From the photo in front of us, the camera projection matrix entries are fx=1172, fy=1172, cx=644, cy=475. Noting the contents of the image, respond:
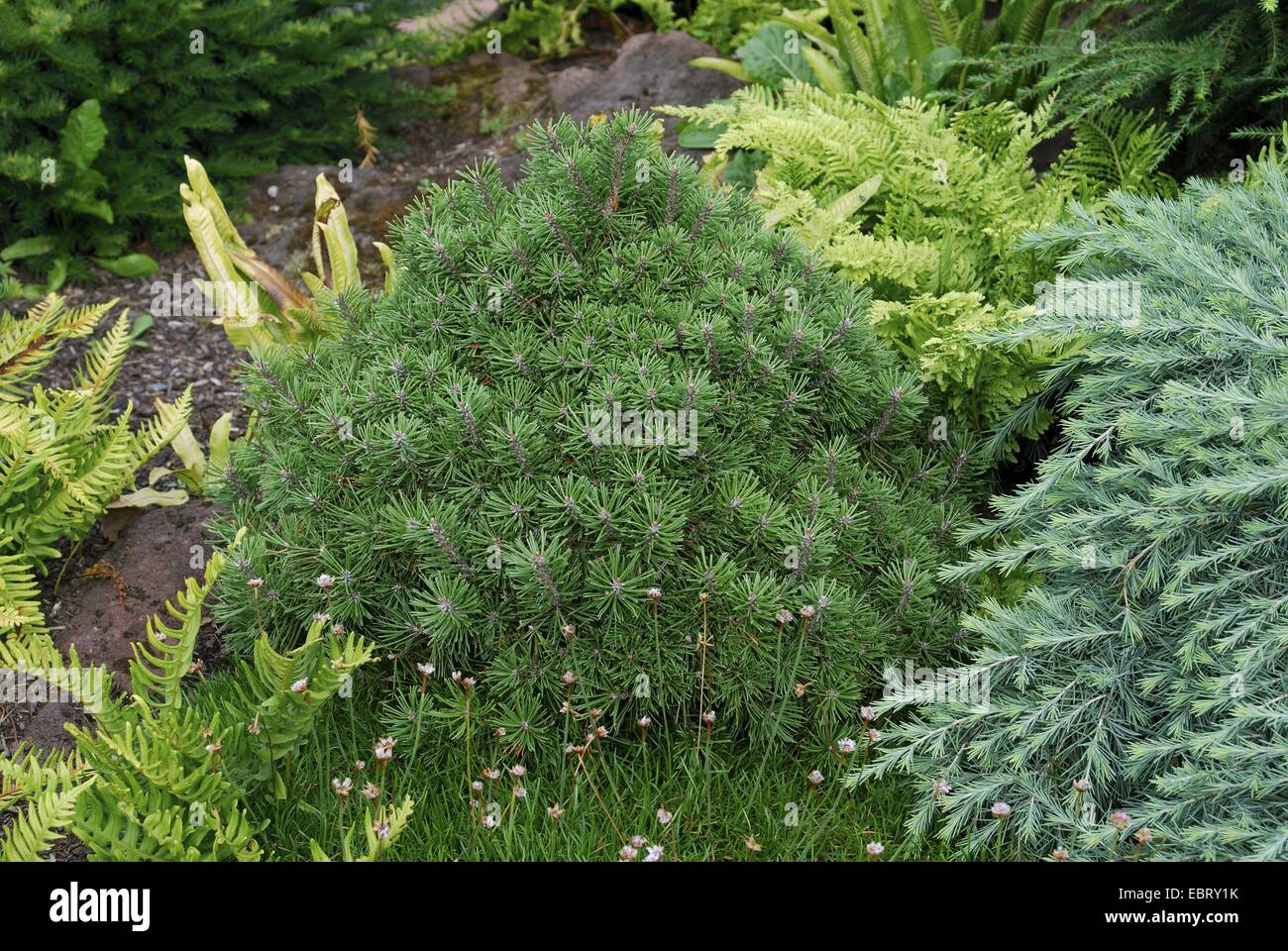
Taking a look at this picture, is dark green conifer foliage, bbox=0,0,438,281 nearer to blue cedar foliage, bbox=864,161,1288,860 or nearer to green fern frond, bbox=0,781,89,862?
green fern frond, bbox=0,781,89,862

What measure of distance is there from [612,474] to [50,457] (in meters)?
1.80

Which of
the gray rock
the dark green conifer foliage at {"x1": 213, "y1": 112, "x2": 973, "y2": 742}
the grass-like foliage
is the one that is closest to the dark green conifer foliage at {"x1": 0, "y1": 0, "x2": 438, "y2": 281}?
the gray rock

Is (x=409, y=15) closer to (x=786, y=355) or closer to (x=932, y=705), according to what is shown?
(x=786, y=355)

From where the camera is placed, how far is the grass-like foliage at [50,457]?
11.3 feet

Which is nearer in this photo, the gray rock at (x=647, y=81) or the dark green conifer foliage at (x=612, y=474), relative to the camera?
the dark green conifer foliage at (x=612, y=474)

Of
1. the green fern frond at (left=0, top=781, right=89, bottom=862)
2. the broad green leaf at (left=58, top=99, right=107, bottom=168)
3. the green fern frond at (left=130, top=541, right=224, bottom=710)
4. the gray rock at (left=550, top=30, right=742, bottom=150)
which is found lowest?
the green fern frond at (left=0, top=781, right=89, bottom=862)

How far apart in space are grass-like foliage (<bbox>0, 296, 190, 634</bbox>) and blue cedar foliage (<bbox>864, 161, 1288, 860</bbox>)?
245cm

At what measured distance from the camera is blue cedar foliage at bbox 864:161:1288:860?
8.13 feet

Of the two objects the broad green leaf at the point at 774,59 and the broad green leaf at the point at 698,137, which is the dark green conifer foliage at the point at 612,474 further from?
the broad green leaf at the point at 774,59

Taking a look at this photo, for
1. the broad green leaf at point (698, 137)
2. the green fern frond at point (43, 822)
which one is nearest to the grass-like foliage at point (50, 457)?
the green fern frond at point (43, 822)

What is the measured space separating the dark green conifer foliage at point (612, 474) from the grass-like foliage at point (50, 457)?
63 cm

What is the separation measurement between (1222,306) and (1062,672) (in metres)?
0.96
